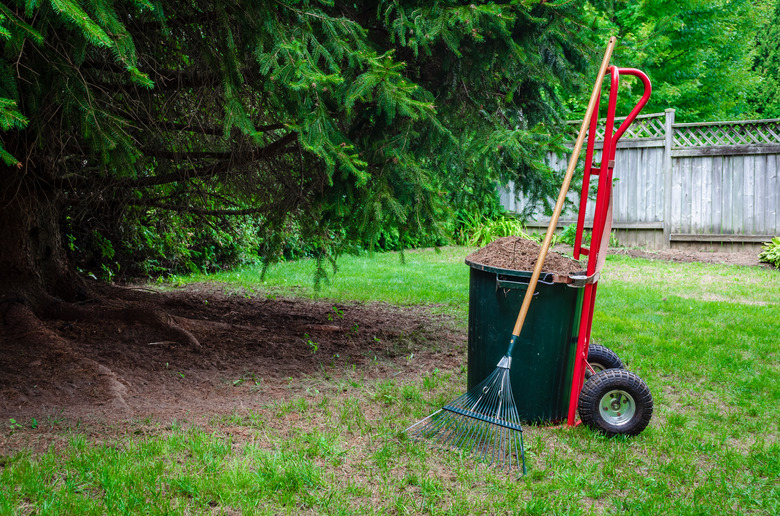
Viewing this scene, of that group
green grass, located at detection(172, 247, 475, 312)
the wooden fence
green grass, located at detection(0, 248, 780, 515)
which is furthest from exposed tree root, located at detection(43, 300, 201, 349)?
the wooden fence

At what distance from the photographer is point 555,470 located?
2.91 meters

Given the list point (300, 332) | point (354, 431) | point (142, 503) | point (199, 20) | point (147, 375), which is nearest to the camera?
point (142, 503)

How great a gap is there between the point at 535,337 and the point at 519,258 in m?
0.46

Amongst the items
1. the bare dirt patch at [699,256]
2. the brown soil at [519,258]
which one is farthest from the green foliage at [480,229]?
the brown soil at [519,258]

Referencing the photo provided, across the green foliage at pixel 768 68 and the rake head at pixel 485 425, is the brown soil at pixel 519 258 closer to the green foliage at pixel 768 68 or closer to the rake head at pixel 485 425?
the rake head at pixel 485 425

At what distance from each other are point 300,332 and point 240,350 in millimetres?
764

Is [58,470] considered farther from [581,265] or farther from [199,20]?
[581,265]

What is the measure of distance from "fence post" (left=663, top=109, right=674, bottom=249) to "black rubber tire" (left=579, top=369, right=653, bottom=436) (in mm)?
8992

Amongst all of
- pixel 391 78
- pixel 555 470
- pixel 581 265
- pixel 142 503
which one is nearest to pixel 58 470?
pixel 142 503

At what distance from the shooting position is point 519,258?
11.6 feet

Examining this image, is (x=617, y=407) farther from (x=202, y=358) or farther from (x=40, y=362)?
(x=40, y=362)

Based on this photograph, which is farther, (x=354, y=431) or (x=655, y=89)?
(x=655, y=89)

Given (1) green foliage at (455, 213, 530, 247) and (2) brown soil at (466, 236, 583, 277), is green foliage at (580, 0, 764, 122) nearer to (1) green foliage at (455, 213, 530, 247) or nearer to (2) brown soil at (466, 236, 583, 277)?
(1) green foliage at (455, 213, 530, 247)

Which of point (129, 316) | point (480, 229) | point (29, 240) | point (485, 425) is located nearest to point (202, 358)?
point (129, 316)
